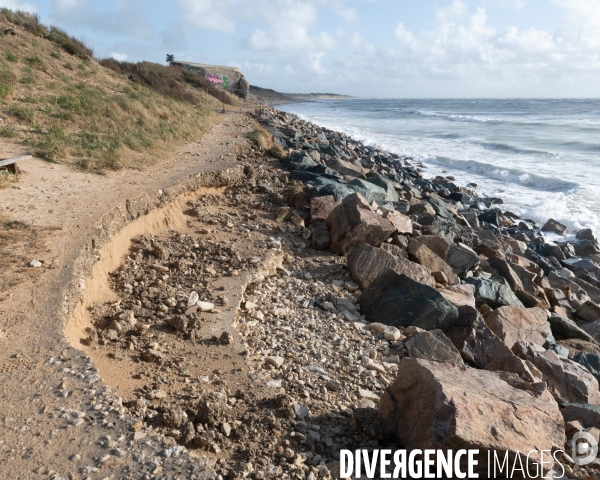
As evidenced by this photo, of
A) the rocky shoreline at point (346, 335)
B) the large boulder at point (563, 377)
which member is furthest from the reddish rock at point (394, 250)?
the large boulder at point (563, 377)

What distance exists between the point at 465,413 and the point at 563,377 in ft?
9.73

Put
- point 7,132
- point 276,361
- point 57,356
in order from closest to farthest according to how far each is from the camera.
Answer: point 57,356, point 276,361, point 7,132

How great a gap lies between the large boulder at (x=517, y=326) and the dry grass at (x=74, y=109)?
7.23 meters

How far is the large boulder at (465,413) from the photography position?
10.5 ft

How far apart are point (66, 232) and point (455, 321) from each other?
508 cm

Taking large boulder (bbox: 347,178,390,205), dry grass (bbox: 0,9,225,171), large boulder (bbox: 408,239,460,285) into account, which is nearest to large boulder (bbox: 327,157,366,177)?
large boulder (bbox: 347,178,390,205)

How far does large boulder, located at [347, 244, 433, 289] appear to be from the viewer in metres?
6.59

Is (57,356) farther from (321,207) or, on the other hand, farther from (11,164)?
(321,207)

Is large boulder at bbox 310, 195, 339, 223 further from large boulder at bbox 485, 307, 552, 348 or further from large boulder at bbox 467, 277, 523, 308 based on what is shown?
large boulder at bbox 485, 307, 552, 348

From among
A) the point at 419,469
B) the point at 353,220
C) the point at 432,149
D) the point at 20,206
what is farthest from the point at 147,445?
the point at 432,149

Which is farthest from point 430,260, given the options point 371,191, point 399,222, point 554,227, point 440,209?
point 554,227

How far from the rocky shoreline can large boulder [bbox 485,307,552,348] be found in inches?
1.1

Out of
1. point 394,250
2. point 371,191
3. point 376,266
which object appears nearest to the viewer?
point 376,266

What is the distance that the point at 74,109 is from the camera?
39.1ft
